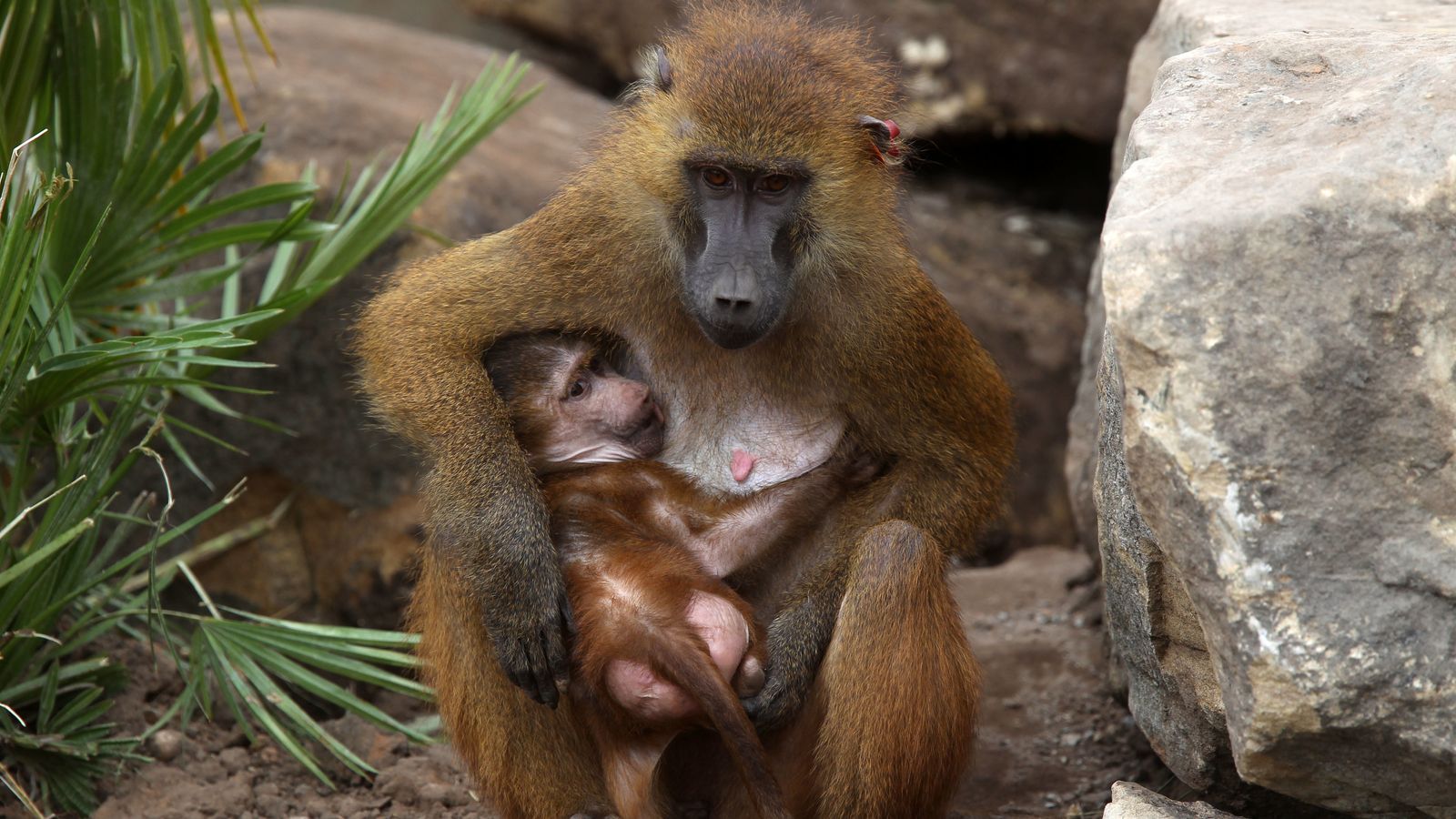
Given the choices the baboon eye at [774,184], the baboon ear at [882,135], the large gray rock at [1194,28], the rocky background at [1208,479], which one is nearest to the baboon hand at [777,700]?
the rocky background at [1208,479]

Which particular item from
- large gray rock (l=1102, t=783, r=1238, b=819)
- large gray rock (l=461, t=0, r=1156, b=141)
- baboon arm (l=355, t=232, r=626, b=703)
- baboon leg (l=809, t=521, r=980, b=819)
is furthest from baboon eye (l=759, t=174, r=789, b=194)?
large gray rock (l=461, t=0, r=1156, b=141)

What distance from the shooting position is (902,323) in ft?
12.9

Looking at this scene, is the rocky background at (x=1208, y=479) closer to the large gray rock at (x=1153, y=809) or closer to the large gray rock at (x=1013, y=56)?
the large gray rock at (x=1153, y=809)

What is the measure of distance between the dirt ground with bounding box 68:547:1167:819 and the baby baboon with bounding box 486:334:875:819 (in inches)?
41.8

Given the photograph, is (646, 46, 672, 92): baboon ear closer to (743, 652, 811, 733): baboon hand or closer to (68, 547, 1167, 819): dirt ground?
(743, 652, 811, 733): baboon hand

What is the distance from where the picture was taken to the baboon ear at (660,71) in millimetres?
3982

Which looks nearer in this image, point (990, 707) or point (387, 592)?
point (990, 707)

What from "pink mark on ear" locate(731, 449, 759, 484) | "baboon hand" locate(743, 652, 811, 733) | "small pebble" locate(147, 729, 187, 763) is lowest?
"small pebble" locate(147, 729, 187, 763)

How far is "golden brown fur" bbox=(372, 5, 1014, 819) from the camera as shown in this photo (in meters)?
3.65

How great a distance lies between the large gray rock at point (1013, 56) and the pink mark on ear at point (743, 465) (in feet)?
13.8

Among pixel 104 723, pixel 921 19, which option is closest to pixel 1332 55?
pixel 104 723

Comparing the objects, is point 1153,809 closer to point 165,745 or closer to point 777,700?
point 777,700

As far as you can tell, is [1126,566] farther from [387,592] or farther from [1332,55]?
[387,592]

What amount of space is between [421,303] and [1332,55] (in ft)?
8.04
